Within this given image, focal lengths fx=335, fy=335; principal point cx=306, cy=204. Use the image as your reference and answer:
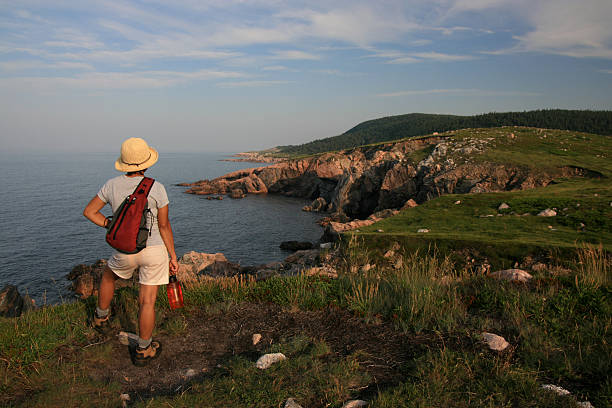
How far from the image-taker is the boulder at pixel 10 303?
13804 millimetres

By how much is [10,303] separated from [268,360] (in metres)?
16.1

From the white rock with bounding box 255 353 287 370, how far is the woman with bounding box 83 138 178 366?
1688 mm

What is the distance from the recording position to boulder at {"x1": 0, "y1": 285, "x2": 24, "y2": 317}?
1380 cm

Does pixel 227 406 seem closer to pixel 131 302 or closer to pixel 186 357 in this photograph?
pixel 186 357

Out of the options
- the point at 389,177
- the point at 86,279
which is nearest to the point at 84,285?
the point at 86,279

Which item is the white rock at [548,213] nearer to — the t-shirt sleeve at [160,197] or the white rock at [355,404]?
the white rock at [355,404]

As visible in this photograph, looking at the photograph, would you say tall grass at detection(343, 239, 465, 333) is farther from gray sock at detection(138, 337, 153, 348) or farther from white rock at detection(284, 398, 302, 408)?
gray sock at detection(138, 337, 153, 348)

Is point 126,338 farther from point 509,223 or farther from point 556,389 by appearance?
point 509,223

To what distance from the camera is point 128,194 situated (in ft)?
15.9

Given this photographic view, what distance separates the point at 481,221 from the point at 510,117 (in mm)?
126286

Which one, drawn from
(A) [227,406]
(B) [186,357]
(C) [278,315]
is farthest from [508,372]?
(B) [186,357]

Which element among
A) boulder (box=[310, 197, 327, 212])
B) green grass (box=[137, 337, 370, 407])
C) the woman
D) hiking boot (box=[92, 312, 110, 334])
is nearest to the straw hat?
the woman

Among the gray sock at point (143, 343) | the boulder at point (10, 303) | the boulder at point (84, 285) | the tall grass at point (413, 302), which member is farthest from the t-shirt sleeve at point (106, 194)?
→ the boulder at point (84, 285)

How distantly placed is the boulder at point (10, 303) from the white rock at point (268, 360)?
14535 mm
